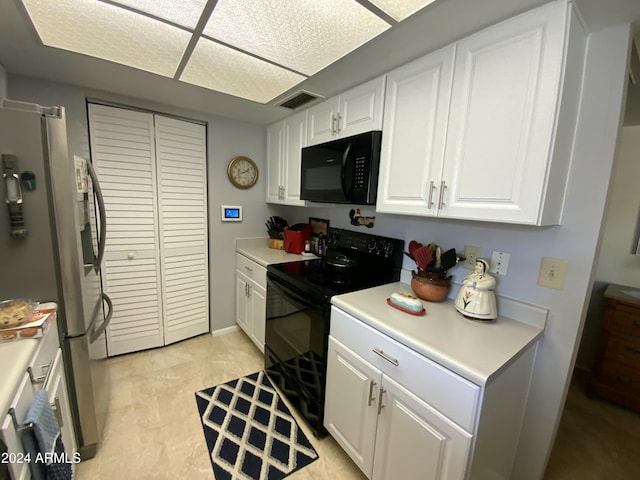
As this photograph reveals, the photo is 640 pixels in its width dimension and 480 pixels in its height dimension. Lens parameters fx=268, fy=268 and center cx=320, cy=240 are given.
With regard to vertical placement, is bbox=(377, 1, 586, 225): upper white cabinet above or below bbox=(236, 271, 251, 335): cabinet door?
above

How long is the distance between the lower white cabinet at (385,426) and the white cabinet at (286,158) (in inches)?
53.2

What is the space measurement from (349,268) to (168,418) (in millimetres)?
1502

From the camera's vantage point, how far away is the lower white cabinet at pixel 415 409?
0.91m

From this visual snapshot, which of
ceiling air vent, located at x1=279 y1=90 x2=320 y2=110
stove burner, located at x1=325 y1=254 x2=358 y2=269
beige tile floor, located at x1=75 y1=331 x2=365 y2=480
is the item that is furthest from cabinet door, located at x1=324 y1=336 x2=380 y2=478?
ceiling air vent, located at x1=279 y1=90 x2=320 y2=110

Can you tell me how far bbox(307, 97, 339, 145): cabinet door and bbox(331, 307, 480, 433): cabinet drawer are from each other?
123cm

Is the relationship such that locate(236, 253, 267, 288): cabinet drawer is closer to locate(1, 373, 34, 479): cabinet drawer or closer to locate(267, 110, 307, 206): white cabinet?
locate(267, 110, 307, 206): white cabinet

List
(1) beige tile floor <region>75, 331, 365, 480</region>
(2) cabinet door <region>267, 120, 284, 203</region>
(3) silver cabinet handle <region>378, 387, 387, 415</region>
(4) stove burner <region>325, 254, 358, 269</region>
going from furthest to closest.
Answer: (2) cabinet door <region>267, 120, 284, 203</region> → (4) stove burner <region>325, 254, 358, 269</region> → (1) beige tile floor <region>75, 331, 365, 480</region> → (3) silver cabinet handle <region>378, 387, 387, 415</region>

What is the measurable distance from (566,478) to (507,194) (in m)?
1.58

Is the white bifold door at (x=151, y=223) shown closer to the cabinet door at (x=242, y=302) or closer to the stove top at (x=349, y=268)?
the cabinet door at (x=242, y=302)

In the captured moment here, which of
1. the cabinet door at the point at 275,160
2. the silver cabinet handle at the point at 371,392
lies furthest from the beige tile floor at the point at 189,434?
the cabinet door at the point at 275,160

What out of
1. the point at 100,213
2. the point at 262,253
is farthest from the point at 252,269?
the point at 100,213

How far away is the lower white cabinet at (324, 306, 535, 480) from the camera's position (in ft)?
2.98

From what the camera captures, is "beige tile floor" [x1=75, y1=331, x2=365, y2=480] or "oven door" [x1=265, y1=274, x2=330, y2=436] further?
"oven door" [x1=265, y1=274, x2=330, y2=436]

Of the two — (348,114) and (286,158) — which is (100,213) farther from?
(348,114)
